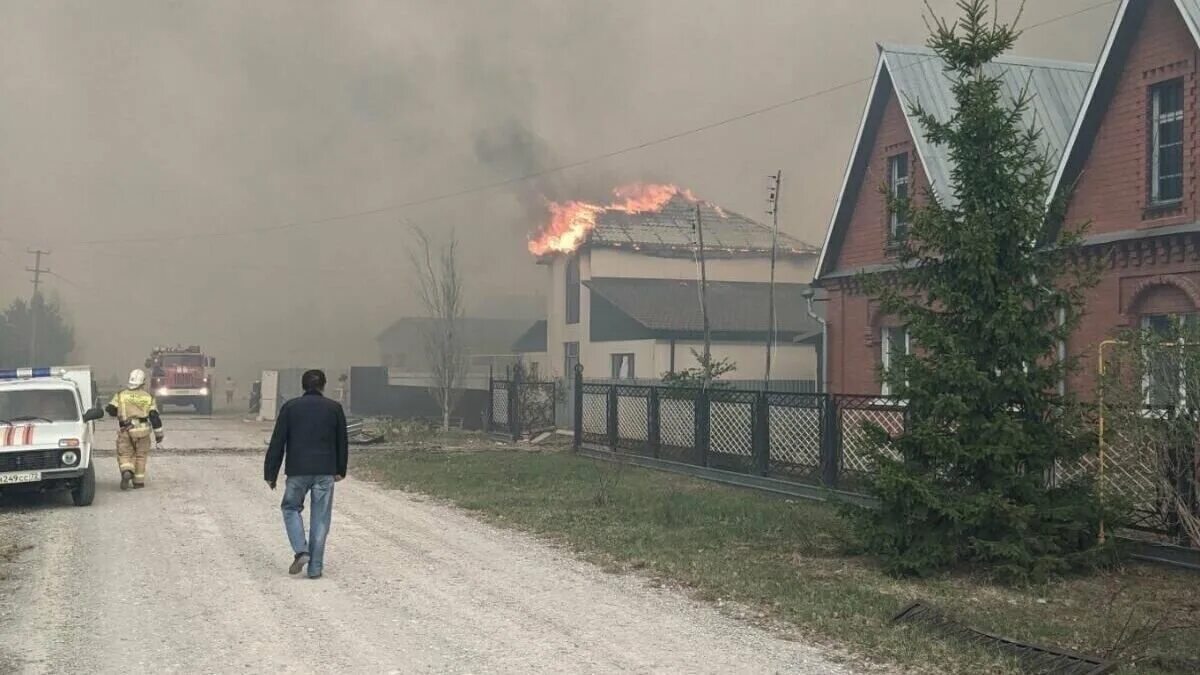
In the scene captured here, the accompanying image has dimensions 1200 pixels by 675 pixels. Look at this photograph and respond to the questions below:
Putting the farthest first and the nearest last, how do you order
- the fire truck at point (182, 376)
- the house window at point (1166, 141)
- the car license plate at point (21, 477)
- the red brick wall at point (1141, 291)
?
the fire truck at point (182, 376) → the house window at point (1166, 141) → the red brick wall at point (1141, 291) → the car license plate at point (21, 477)

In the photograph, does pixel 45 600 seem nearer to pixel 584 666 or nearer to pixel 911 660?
pixel 584 666

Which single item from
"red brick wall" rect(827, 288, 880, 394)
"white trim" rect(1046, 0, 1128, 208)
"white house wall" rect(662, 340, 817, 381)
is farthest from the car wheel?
"white house wall" rect(662, 340, 817, 381)

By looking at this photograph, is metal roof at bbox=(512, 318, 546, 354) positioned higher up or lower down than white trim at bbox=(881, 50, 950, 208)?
lower down

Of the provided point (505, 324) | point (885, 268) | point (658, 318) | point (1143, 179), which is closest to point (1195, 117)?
point (1143, 179)

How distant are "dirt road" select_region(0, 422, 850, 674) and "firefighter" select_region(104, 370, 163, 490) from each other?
2908 millimetres

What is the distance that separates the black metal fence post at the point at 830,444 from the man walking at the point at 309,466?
7.23 meters

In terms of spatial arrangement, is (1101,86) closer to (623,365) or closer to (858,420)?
(858,420)

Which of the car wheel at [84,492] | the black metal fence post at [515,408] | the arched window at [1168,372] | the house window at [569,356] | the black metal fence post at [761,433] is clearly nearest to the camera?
the arched window at [1168,372]

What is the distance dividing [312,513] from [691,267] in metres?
35.0

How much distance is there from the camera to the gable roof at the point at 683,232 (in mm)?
41375

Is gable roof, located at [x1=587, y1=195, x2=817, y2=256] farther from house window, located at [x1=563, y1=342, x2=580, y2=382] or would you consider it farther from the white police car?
the white police car

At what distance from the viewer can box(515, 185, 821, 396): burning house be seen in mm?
35656

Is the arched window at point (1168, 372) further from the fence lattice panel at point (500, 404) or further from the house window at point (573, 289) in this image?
the house window at point (573, 289)

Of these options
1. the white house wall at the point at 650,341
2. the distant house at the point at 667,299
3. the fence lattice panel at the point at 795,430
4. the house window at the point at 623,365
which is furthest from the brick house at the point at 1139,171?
the house window at the point at 623,365
